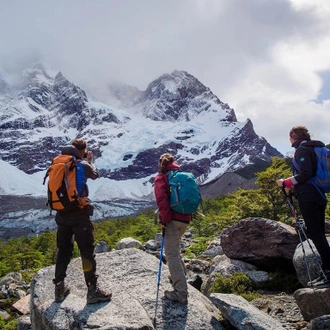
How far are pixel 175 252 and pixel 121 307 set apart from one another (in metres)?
1.03

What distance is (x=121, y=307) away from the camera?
4.76 metres

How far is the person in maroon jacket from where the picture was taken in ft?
15.8

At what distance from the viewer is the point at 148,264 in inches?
261

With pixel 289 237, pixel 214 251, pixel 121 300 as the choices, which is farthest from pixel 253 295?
pixel 214 251

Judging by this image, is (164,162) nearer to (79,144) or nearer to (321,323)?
(79,144)

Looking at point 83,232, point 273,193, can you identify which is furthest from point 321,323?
point 273,193

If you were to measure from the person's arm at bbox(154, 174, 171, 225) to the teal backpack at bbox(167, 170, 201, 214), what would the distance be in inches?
3.1

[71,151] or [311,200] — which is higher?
[71,151]

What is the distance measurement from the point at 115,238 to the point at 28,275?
8.43 meters

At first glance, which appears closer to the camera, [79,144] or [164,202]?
[164,202]

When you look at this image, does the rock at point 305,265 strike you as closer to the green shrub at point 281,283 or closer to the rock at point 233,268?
the green shrub at point 281,283

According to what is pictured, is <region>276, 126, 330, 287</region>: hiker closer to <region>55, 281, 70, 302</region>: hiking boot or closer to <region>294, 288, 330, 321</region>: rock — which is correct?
<region>294, 288, 330, 321</region>: rock

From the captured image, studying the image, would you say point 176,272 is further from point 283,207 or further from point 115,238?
point 115,238

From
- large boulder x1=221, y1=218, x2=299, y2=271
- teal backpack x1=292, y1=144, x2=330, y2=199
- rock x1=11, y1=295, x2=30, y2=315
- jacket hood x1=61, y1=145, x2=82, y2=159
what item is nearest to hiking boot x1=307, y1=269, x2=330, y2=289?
teal backpack x1=292, y1=144, x2=330, y2=199
